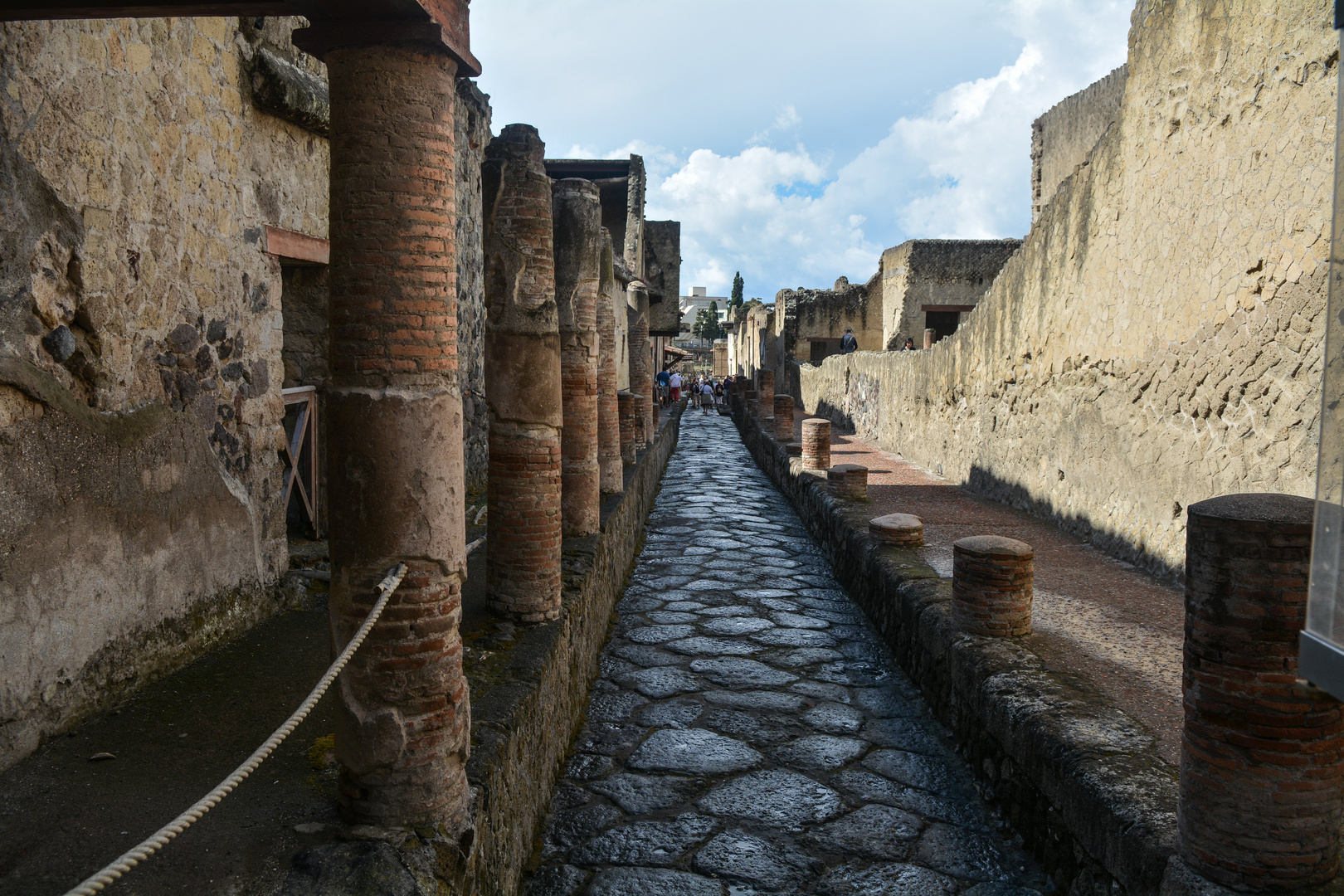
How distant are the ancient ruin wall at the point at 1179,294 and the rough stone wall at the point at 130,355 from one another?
193 inches

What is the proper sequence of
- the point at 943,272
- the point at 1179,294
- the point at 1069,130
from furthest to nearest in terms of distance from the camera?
the point at 943,272
the point at 1069,130
the point at 1179,294

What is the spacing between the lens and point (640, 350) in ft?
50.5

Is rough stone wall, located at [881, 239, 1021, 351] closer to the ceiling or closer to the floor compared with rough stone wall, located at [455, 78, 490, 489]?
closer to the ceiling

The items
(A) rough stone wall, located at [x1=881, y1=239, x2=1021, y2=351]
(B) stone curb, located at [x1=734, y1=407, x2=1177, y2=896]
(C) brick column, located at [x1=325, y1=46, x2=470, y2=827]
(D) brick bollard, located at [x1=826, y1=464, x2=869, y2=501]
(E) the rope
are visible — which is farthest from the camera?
(A) rough stone wall, located at [x1=881, y1=239, x2=1021, y2=351]

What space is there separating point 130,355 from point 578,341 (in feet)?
10.4

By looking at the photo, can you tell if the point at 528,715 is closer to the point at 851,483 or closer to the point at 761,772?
the point at 761,772

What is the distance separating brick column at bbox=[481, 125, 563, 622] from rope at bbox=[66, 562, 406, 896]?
1.93 m

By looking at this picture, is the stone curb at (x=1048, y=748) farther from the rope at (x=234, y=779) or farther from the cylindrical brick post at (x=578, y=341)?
the rope at (x=234, y=779)

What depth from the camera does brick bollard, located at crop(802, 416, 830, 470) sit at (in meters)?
10.6

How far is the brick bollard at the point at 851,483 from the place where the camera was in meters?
8.71

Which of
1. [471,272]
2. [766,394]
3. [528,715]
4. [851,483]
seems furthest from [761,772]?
[766,394]

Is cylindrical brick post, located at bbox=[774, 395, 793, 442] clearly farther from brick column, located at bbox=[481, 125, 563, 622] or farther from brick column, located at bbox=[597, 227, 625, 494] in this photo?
brick column, located at bbox=[481, 125, 563, 622]

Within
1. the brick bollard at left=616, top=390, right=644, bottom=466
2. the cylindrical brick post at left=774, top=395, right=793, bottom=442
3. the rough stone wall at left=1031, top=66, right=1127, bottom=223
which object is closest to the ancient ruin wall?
the brick bollard at left=616, top=390, right=644, bottom=466

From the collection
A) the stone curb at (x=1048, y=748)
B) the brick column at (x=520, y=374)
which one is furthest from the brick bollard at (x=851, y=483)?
the brick column at (x=520, y=374)
